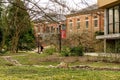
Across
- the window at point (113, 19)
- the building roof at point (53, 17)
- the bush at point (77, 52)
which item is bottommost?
the bush at point (77, 52)

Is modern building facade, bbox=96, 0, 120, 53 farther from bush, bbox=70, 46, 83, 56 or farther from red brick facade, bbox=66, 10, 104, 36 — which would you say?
red brick facade, bbox=66, 10, 104, 36

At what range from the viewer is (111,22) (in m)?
37.5

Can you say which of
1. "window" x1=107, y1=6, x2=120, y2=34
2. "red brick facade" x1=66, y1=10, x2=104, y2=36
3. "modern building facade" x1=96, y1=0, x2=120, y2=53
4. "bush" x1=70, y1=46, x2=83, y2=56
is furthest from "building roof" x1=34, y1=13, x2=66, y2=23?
"red brick facade" x1=66, y1=10, x2=104, y2=36

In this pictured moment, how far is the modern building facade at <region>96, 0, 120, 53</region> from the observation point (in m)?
35.5

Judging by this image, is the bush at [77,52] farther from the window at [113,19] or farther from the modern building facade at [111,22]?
the window at [113,19]

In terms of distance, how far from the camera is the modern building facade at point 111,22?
35.5 m

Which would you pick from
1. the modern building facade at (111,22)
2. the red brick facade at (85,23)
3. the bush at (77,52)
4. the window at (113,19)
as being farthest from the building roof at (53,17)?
the red brick facade at (85,23)

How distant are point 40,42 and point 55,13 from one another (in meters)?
41.4

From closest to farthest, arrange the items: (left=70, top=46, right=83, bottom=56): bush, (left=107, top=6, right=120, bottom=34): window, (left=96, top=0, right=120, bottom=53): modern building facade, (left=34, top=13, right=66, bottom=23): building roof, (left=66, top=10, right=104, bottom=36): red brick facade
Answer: (left=34, top=13, right=66, bottom=23): building roof, (left=70, top=46, right=83, bottom=56): bush, (left=96, top=0, right=120, bottom=53): modern building facade, (left=107, top=6, right=120, bottom=34): window, (left=66, top=10, right=104, bottom=36): red brick facade

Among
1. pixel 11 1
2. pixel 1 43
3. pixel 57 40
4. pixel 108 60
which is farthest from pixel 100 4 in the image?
pixel 11 1

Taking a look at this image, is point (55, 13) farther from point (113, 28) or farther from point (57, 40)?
point (57, 40)

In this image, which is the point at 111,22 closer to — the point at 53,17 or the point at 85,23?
the point at 85,23

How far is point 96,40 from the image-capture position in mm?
39938

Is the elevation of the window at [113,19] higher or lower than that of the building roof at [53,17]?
higher
